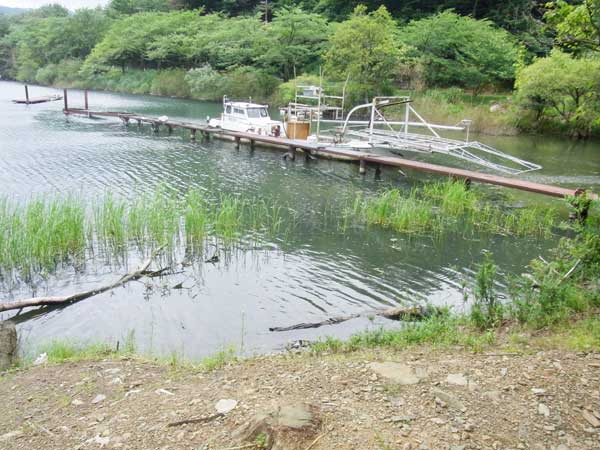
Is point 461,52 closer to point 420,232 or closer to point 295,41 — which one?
point 295,41

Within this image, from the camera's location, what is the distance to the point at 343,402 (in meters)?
4.27

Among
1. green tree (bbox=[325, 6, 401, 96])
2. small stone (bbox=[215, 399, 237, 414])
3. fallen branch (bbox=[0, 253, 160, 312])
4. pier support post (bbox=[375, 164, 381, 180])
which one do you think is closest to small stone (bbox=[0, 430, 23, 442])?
small stone (bbox=[215, 399, 237, 414])

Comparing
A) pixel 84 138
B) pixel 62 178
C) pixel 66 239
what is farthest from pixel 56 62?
pixel 66 239

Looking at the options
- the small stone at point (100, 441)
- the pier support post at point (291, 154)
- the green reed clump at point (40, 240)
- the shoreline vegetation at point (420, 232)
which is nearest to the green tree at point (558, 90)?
the pier support post at point (291, 154)

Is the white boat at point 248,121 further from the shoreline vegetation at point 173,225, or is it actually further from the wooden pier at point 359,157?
the shoreline vegetation at point 173,225

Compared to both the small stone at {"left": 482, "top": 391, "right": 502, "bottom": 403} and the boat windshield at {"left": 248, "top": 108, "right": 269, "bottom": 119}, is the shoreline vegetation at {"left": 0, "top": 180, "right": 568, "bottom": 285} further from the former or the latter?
the boat windshield at {"left": 248, "top": 108, "right": 269, "bottom": 119}

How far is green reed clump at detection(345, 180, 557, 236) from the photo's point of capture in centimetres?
1285

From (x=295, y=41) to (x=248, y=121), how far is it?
2220 centimetres

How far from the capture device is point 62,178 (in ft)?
58.4

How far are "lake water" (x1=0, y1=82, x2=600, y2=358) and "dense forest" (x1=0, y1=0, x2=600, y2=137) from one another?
8.88m

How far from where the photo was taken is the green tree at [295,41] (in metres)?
44.8

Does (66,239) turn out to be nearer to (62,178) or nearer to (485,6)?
(62,178)

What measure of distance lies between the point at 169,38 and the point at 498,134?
3929cm

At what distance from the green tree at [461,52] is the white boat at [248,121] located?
16007mm
